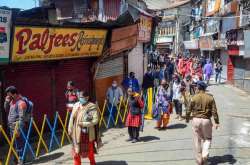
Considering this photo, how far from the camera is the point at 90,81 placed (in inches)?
638

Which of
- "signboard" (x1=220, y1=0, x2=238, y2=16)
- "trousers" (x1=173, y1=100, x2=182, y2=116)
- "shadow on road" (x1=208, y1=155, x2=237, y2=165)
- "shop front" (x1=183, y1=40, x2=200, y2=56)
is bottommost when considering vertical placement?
"shadow on road" (x1=208, y1=155, x2=237, y2=165)

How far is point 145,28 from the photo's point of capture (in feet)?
80.0

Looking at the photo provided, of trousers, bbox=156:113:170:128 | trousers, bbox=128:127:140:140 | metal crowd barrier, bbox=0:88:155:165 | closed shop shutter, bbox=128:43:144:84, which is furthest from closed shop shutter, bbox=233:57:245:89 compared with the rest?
trousers, bbox=128:127:140:140

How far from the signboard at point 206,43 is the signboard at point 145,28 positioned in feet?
47.3

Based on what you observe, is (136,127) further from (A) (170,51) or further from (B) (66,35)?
(A) (170,51)

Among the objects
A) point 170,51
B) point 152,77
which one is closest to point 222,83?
point 152,77

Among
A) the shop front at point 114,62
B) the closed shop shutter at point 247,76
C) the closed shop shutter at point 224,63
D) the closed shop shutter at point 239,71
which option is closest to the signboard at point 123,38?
the shop front at point 114,62

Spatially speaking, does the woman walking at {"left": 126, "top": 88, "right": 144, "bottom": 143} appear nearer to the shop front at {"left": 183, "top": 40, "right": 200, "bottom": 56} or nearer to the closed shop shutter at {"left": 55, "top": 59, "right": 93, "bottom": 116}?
the closed shop shutter at {"left": 55, "top": 59, "right": 93, "bottom": 116}

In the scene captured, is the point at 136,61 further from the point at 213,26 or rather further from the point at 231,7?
the point at 213,26

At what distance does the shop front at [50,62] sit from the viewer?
11.7m

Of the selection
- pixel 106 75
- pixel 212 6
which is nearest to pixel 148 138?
pixel 106 75

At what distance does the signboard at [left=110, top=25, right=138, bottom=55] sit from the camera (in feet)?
54.2

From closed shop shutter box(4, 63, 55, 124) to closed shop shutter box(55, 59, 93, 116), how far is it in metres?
0.48

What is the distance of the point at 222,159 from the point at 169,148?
1.65m
